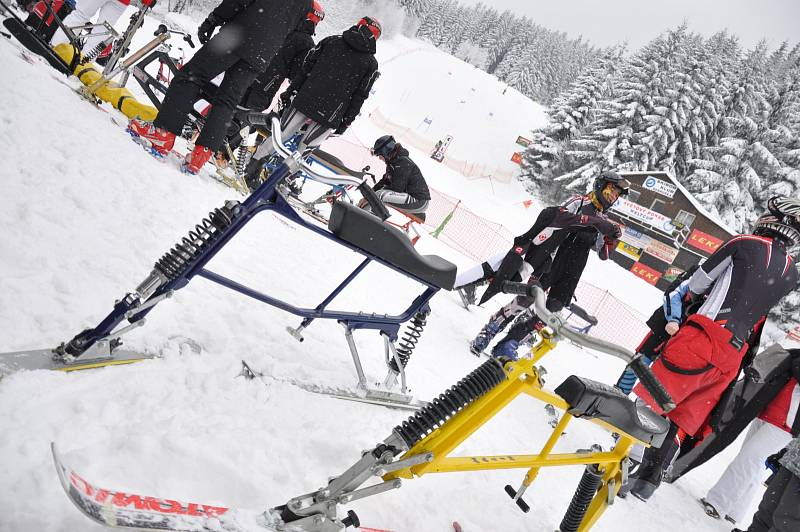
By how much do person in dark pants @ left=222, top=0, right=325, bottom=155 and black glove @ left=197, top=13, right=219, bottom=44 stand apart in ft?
5.00

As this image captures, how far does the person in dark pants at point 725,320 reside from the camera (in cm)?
306

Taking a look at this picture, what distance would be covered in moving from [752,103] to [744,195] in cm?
607

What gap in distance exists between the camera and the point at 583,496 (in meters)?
2.28

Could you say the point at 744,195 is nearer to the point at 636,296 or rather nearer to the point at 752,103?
the point at 752,103

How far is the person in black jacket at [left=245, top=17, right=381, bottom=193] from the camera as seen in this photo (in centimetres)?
532

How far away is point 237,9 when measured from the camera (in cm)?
416

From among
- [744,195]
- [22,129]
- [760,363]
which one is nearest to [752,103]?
[744,195]

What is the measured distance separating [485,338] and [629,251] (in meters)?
20.8

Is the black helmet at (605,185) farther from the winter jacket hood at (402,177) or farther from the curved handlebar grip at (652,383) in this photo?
the curved handlebar grip at (652,383)

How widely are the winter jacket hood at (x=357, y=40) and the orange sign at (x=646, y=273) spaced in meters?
21.7

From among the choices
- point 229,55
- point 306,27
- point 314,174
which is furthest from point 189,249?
point 306,27

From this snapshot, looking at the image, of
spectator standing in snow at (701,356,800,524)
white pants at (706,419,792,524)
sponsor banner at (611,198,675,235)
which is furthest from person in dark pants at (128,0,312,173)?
sponsor banner at (611,198,675,235)

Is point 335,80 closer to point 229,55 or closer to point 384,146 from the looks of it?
point 229,55

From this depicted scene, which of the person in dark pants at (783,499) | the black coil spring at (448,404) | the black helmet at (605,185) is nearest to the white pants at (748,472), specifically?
the person in dark pants at (783,499)
